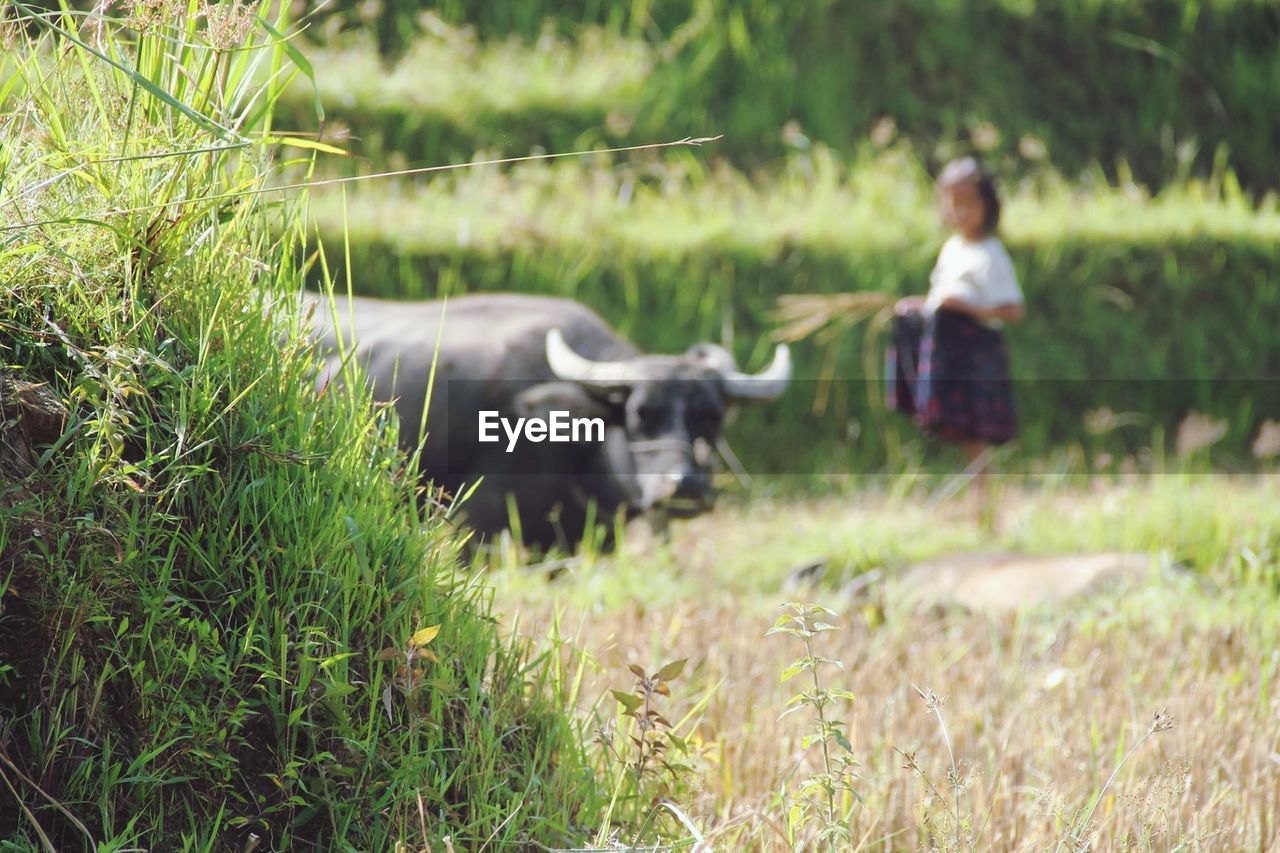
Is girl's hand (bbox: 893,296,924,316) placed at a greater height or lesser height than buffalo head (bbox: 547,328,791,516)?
greater

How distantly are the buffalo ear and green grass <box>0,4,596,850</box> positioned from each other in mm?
3024

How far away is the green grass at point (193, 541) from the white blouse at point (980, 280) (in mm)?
3956

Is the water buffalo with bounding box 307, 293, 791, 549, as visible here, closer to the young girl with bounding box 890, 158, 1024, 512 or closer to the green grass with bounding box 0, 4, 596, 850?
the young girl with bounding box 890, 158, 1024, 512

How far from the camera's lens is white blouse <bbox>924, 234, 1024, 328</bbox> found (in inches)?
219

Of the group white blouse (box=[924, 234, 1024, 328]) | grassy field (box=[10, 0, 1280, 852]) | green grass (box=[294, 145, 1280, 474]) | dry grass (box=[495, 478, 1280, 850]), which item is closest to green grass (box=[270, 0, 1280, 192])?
green grass (box=[294, 145, 1280, 474])

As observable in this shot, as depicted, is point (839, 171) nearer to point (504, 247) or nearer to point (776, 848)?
point (504, 247)

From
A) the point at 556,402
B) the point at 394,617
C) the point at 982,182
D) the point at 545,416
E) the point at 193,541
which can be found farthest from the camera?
the point at 982,182

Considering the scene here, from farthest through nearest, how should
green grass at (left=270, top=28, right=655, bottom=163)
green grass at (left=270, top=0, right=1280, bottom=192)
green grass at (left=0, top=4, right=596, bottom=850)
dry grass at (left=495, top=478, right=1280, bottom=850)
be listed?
1. green grass at (left=270, top=0, right=1280, bottom=192)
2. green grass at (left=270, top=28, right=655, bottom=163)
3. dry grass at (left=495, top=478, right=1280, bottom=850)
4. green grass at (left=0, top=4, right=596, bottom=850)

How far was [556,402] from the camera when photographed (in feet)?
16.4

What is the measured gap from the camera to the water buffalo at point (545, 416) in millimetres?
5020

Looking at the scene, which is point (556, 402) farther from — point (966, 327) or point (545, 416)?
point (966, 327)

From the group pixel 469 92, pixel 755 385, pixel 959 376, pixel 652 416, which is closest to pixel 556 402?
pixel 652 416

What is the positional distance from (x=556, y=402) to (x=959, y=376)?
1.71 metres

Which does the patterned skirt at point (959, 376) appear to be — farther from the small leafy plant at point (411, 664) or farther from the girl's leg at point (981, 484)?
the small leafy plant at point (411, 664)
